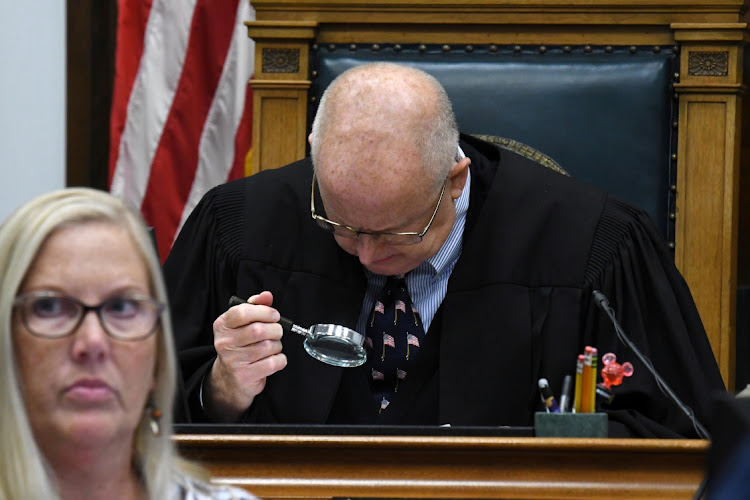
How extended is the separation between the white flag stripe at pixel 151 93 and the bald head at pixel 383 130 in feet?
5.16

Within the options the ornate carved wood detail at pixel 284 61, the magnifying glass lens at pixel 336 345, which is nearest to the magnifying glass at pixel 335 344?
the magnifying glass lens at pixel 336 345

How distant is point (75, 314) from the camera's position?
1.41 metres

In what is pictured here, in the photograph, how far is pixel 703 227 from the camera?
3.56m

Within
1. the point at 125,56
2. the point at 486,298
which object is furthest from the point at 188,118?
the point at 486,298

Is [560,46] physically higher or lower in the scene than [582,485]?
higher

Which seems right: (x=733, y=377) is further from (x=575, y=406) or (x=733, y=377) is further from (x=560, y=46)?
(x=575, y=406)

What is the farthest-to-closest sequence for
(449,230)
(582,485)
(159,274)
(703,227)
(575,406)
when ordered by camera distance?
(703,227)
(449,230)
(575,406)
(582,485)
(159,274)

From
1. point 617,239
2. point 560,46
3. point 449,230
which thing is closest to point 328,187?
point 449,230

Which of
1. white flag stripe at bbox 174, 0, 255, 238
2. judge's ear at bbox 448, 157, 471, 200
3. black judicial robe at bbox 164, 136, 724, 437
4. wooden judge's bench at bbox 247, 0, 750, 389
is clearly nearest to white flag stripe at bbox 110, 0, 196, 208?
white flag stripe at bbox 174, 0, 255, 238

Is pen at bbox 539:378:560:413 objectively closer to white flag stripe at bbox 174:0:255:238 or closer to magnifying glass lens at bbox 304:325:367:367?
magnifying glass lens at bbox 304:325:367:367

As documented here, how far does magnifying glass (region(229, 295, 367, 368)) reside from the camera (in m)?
2.61

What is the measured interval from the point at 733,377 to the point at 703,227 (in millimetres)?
462

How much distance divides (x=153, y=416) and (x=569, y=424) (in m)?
0.94

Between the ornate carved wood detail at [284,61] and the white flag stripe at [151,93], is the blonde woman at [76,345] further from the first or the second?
the white flag stripe at [151,93]
